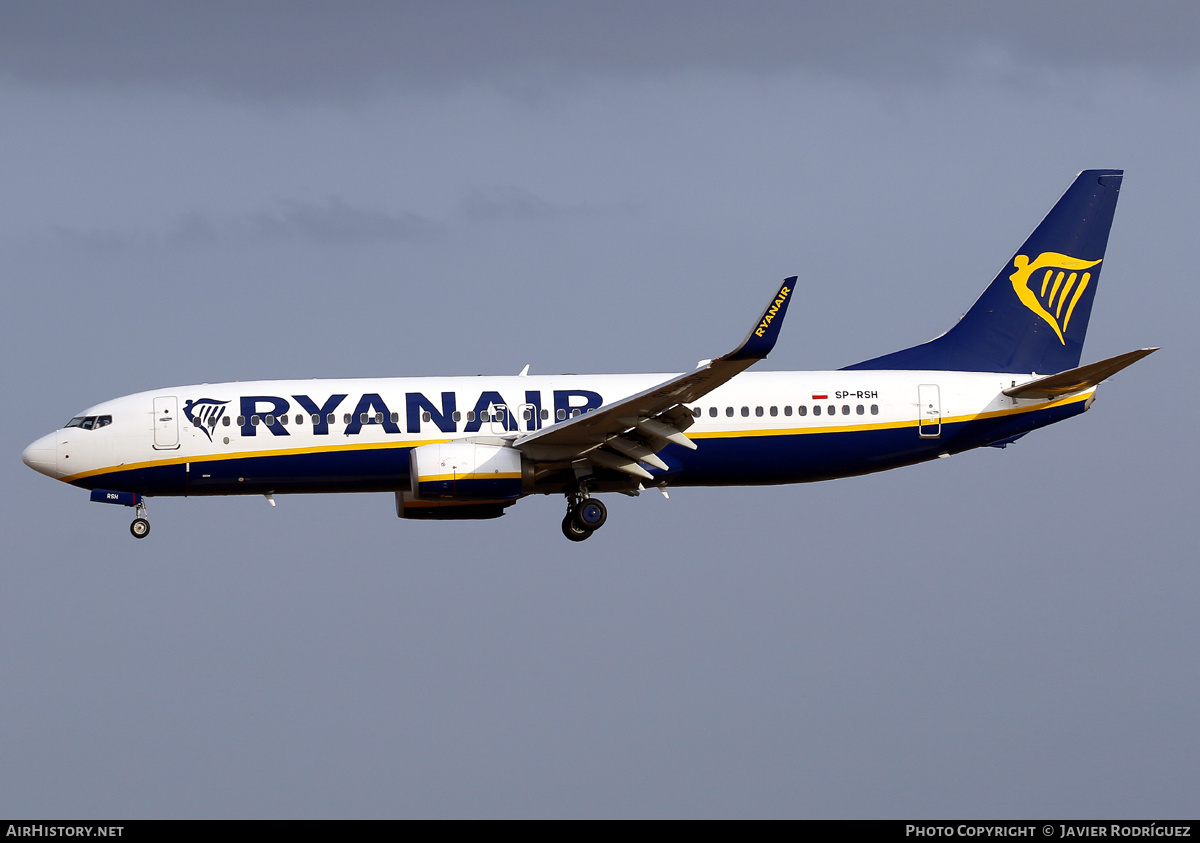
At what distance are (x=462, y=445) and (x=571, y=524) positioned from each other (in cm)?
379

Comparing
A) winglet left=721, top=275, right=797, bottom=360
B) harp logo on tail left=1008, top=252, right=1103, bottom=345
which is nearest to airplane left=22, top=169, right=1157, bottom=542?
harp logo on tail left=1008, top=252, right=1103, bottom=345

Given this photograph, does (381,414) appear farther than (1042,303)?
A: No

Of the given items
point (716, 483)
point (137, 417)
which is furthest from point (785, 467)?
point (137, 417)

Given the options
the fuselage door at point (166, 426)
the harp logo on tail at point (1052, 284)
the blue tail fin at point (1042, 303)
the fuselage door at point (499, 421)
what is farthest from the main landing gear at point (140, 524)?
the harp logo on tail at point (1052, 284)

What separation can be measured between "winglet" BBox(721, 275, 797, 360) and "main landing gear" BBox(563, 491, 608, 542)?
24.0 ft

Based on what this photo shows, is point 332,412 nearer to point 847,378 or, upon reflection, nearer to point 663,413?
point 663,413

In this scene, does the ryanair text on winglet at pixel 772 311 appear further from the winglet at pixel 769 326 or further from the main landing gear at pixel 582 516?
the main landing gear at pixel 582 516

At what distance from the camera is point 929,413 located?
37031 millimetres

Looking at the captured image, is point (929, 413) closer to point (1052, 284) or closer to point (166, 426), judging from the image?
point (1052, 284)

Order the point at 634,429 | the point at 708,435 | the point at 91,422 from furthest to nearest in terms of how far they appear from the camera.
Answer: the point at 91,422 < the point at 708,435 < the point at 634,429

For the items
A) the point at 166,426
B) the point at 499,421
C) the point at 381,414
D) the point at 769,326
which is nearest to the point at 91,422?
the point at 166,426

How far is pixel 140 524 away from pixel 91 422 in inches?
113

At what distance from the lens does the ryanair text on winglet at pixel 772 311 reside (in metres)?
29.5

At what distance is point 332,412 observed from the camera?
35562 mm
